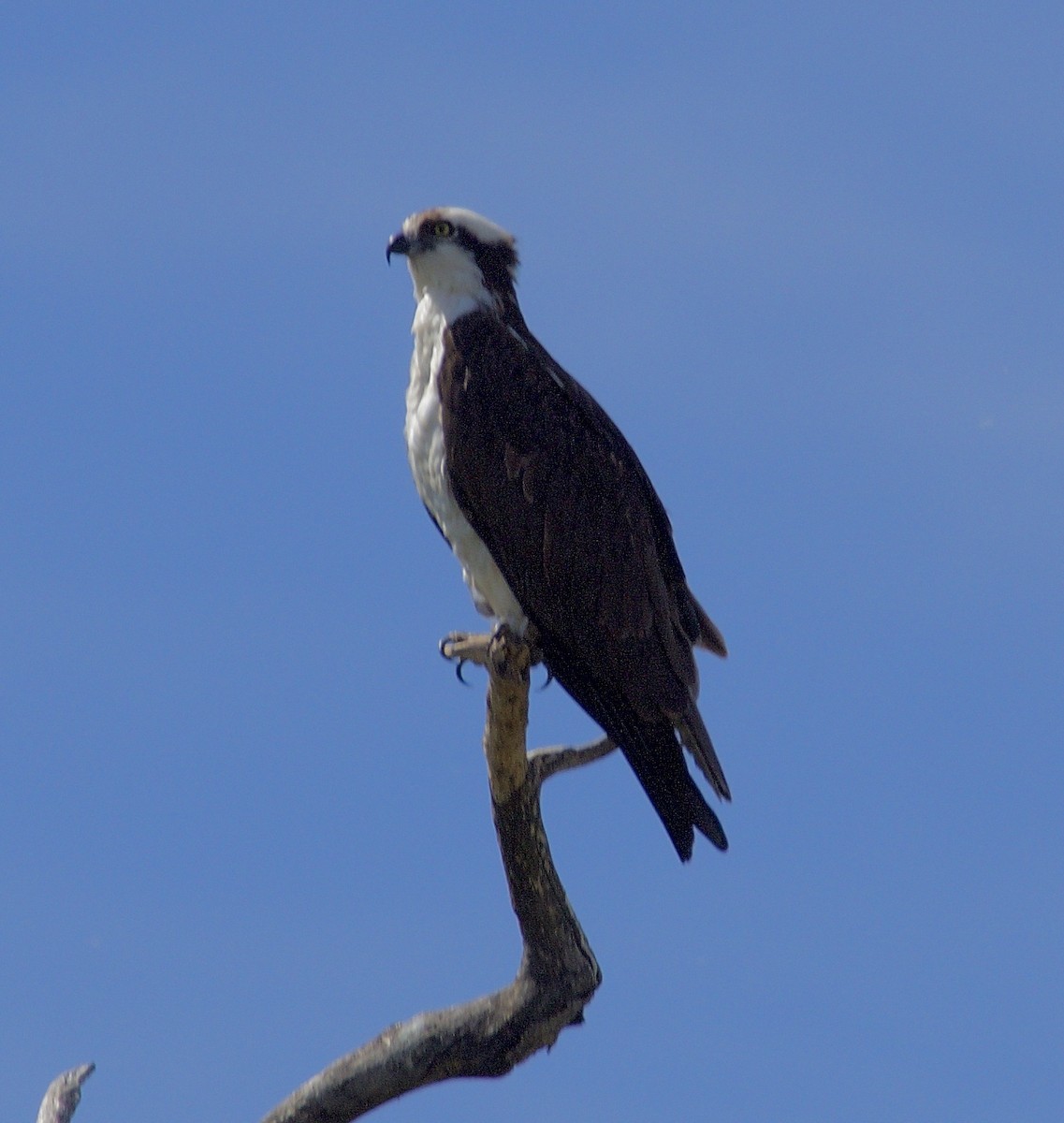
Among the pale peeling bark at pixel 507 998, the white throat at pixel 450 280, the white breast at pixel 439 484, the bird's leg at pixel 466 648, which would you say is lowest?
the pale peeling bark at pixel 507 998

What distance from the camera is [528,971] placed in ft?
→ 21.6

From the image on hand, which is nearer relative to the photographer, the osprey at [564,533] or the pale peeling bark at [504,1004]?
the pale peeling bark at [504,1004]

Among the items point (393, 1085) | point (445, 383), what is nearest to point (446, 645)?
point (445, 383)

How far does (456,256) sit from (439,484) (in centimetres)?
108

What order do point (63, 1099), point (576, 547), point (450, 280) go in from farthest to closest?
point (450, 280) < point (576, 547) < point (63, 1099)

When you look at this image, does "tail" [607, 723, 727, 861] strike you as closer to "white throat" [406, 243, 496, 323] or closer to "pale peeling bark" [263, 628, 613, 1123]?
"pale peeling bark" [263, 628, 613, 1123]

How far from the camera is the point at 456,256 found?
7.89 meters

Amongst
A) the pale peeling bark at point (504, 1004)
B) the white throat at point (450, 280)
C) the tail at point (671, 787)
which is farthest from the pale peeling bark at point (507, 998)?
the white throat at point (450, 280)

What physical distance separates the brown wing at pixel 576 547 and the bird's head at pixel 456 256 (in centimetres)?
28

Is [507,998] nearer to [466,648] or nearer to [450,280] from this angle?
[466,648]

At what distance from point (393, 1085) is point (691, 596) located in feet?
7.56

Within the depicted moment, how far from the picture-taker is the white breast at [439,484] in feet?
24.3

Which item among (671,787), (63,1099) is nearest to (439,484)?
(671,787)

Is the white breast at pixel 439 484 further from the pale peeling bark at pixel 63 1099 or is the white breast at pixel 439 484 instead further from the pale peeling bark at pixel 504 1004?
the pale peeling bark at pixel 63 1099
